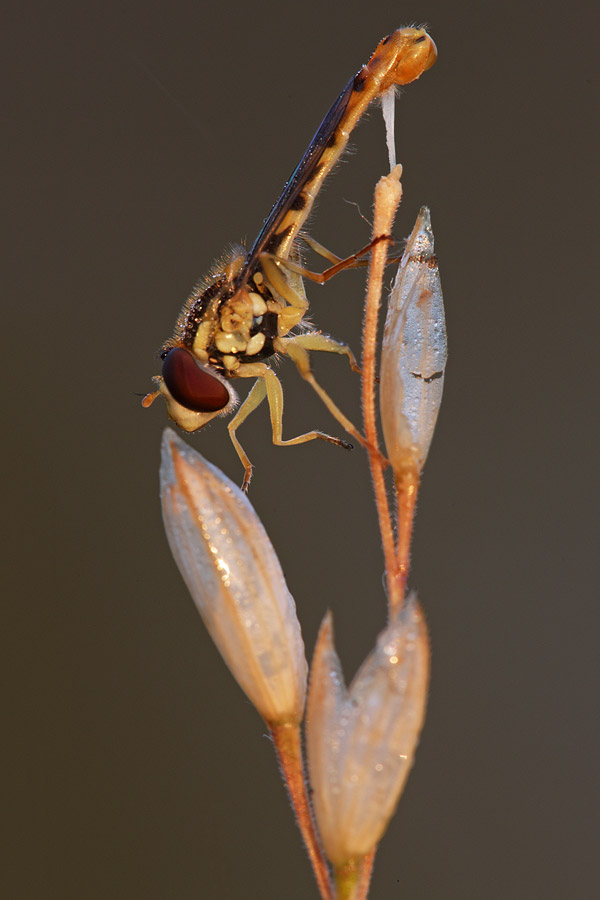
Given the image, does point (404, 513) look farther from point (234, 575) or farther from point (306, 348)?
point (306, 348)

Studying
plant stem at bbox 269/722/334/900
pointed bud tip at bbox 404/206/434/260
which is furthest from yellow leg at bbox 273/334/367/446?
plant stem at bbox 269/722/334/900

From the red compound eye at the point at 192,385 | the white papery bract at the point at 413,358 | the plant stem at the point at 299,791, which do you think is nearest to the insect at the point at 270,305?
the red compound eye at the point at 192,385

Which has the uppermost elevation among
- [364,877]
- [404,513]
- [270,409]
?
[270,409]

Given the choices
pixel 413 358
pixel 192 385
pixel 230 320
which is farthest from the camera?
pixel 230 320

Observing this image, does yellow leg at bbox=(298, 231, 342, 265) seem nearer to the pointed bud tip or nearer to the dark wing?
the dark wing

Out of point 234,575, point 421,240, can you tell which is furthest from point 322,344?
point 234,575

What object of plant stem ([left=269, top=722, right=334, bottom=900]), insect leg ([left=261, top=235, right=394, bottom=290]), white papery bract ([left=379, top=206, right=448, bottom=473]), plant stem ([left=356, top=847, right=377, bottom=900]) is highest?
insect leg ([left=261, top=235, right=394, bottom=290])

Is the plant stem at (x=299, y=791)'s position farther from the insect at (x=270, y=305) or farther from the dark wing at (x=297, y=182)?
the dark wing at (x=297, y=182)

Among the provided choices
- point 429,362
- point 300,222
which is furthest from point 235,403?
point 429,362
